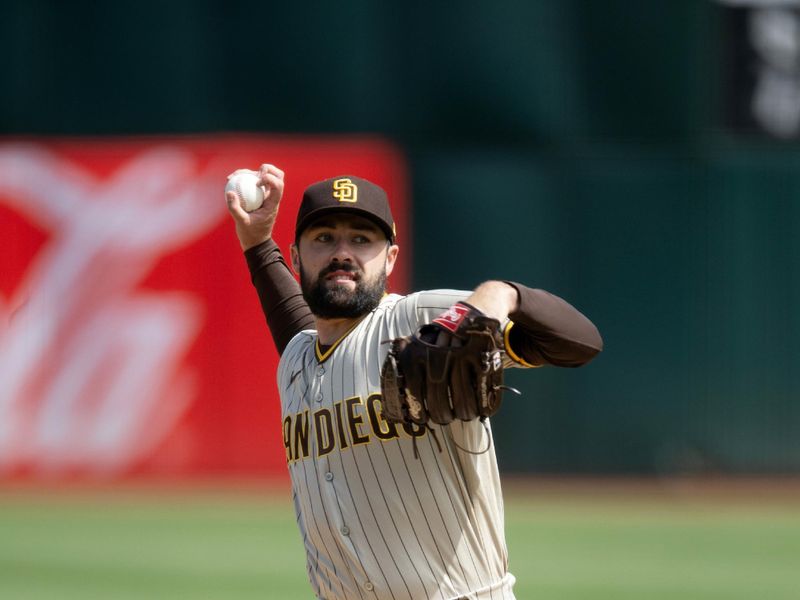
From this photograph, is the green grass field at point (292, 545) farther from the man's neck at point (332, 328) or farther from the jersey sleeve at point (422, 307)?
the jersey sleeve at point (422, 307)

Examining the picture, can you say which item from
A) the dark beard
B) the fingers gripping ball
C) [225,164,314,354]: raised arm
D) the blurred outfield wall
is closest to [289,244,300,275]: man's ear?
the dark beard

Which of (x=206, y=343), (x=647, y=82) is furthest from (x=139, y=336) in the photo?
(x=647, y=82)

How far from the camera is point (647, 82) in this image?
406 inches

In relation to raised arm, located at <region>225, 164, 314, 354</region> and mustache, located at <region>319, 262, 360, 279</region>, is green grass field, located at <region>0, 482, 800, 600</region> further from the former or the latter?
mustache, located at <region>319, 262, 360, 279</region>

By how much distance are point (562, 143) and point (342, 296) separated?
7.37 m

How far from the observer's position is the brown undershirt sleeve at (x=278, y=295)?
3.72 meters

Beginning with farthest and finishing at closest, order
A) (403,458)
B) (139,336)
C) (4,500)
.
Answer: (139,336), (4,500), (403,458)

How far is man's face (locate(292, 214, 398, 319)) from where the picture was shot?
315 centimetres

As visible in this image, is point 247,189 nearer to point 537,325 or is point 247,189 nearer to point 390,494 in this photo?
point 390,494

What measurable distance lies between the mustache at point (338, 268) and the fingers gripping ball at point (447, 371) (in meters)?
0.42

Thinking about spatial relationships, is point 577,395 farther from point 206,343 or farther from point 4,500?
point 4,500

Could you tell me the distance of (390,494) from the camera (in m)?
3.03

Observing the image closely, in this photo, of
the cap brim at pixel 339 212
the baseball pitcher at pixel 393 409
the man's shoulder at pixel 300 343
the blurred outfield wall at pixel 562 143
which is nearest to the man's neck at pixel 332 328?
the baseball pitcher at pixel 393 409

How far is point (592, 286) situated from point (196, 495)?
3.46 metres
